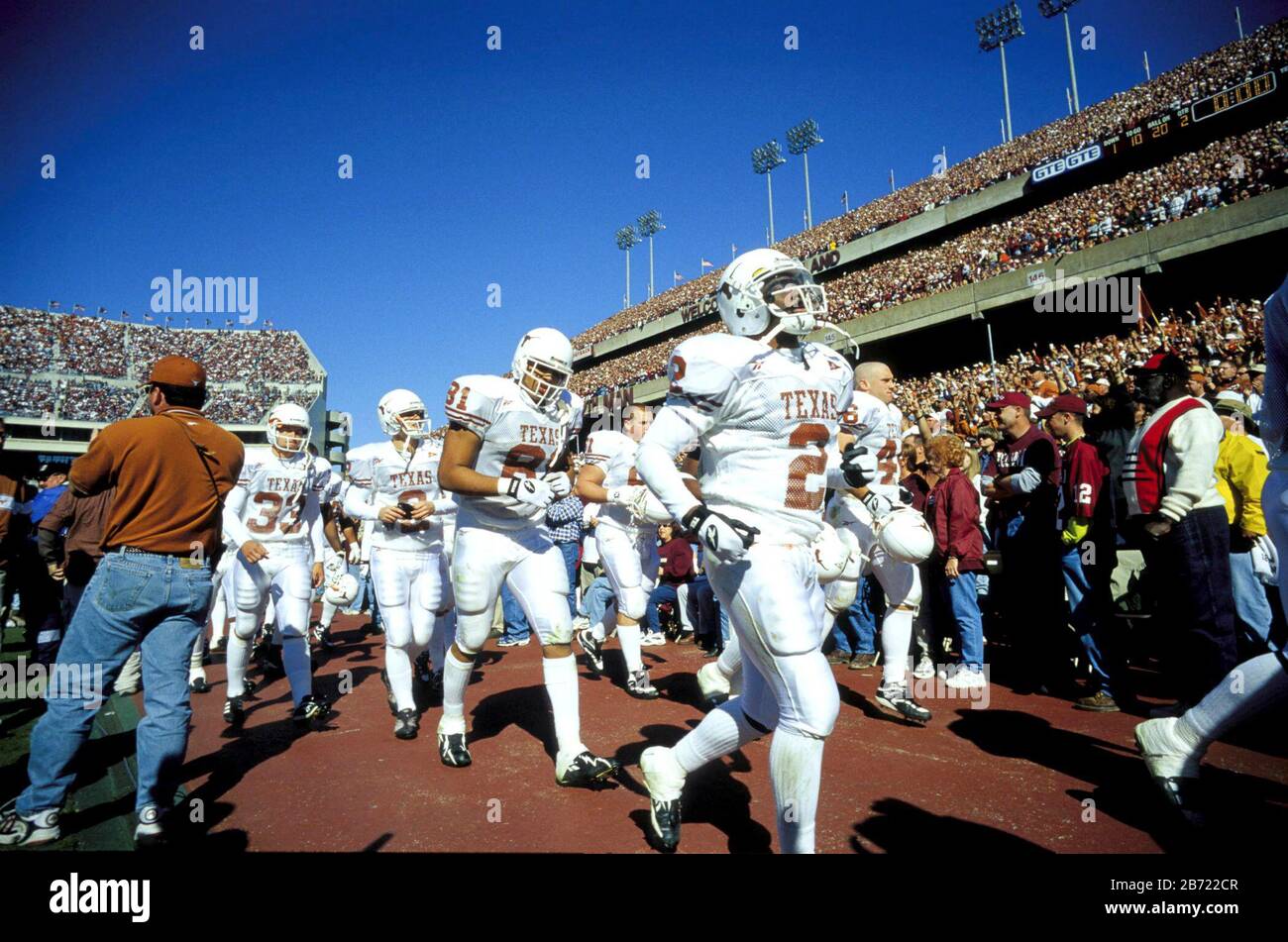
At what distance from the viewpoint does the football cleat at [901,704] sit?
509 centimetres

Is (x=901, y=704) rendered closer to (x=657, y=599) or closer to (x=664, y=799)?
(x=664, y=799)

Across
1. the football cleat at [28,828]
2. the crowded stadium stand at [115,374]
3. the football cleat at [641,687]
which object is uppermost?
the crowded stadium stand at [115,374]

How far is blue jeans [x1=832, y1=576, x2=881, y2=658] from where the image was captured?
7.41m

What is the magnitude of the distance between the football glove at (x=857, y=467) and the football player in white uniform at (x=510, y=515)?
5.51 ft

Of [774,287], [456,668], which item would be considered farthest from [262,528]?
[774,287]

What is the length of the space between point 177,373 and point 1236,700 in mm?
5288

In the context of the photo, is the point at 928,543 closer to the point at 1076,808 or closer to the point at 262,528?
the point at 1076,808

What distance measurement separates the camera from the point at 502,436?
4422 mm

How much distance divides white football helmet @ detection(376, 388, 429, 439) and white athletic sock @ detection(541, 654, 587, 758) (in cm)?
285

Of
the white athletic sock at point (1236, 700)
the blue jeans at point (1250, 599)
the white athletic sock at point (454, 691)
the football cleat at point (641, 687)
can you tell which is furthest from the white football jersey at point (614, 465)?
the blue jeans at point (1250, 599)

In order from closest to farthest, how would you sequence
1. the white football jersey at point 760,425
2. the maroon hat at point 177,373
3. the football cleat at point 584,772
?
the white football jersey at point 760,425 < the maroon hat at point 177,373 < the football cleat at point 584,772

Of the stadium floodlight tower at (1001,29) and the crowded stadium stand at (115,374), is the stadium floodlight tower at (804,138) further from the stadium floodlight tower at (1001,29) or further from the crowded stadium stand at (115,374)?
the crowded stadium stand at (115,374)

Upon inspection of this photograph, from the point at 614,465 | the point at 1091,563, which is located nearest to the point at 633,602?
the point at 614,465
